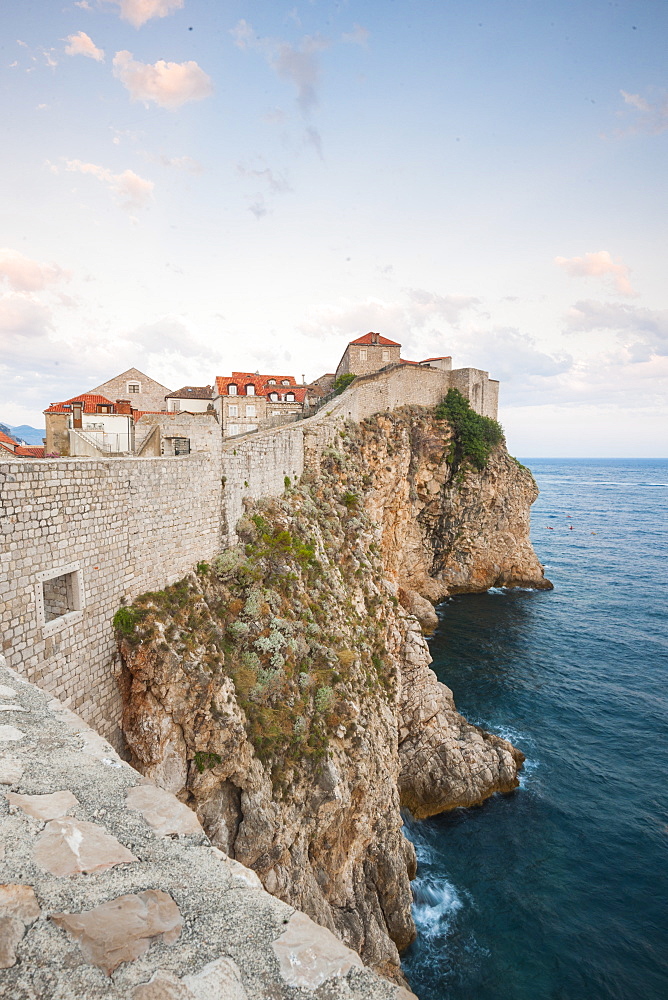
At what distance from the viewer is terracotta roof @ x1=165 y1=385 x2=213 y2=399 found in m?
33.2

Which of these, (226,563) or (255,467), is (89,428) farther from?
(226,563)

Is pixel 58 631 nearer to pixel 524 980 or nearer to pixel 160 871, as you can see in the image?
pixel 160 871

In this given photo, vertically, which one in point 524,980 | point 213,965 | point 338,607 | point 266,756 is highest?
point 213,965

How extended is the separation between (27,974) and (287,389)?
38.6 m

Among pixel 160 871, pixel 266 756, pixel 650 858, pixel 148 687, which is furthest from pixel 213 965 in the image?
A: pixel 650 858

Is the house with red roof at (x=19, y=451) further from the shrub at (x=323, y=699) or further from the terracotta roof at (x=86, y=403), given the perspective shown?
the shrub at (x=323, y=699)

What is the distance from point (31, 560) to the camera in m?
7.43

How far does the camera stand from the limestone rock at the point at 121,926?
2.31 meters

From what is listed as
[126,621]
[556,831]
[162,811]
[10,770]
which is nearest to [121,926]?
[162,811]

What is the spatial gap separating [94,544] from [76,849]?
6.78 meters

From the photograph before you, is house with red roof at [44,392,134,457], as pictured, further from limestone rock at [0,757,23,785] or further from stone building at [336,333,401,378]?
stone building at [336,333,401,378]

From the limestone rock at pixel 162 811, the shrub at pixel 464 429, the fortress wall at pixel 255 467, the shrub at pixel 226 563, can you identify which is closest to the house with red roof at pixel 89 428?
the fortress wall at pixel 255 467

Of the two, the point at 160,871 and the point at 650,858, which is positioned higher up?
the point at 160,871

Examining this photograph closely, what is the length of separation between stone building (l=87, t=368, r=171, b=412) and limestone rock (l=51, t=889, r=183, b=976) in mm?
27130
